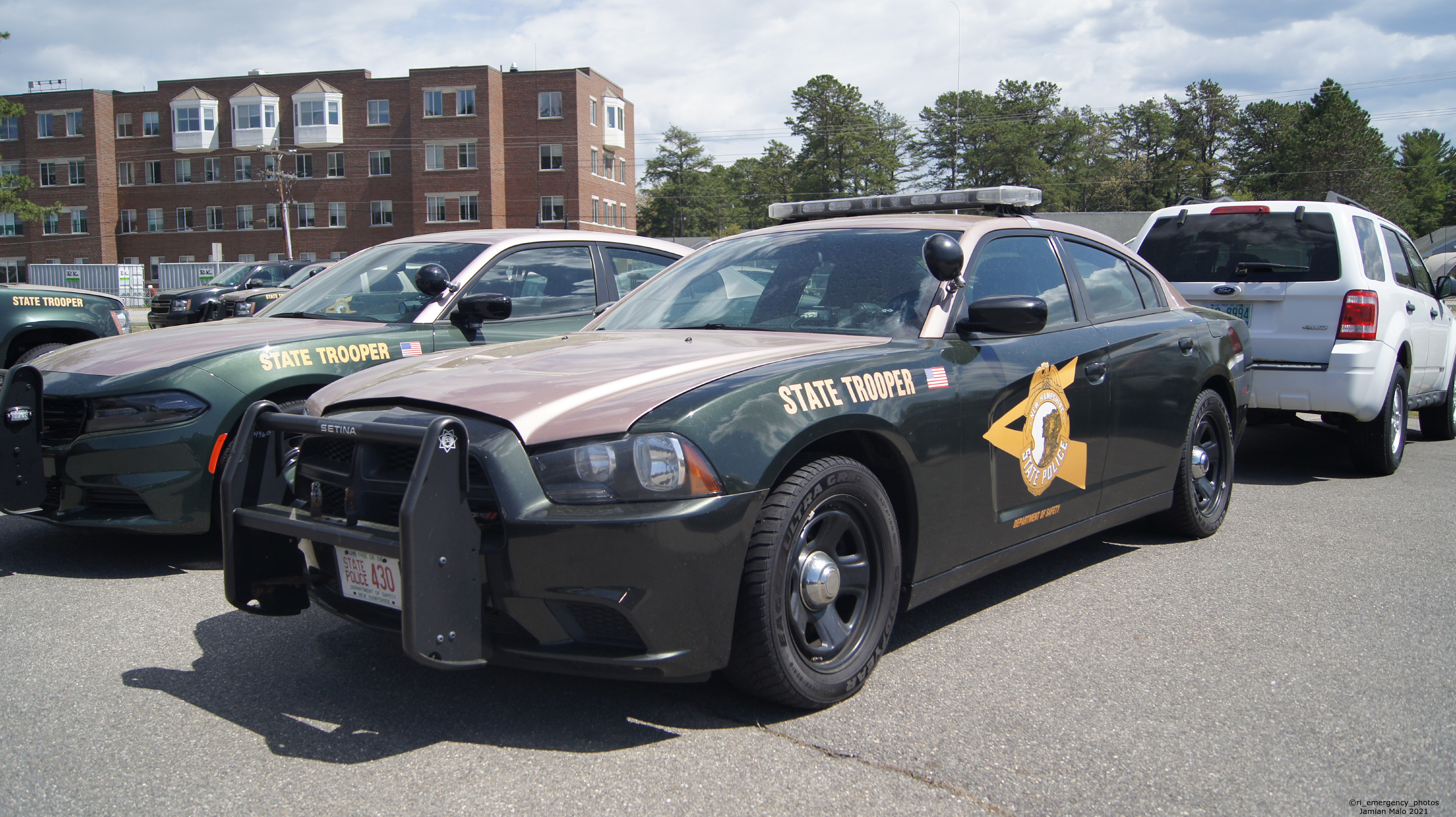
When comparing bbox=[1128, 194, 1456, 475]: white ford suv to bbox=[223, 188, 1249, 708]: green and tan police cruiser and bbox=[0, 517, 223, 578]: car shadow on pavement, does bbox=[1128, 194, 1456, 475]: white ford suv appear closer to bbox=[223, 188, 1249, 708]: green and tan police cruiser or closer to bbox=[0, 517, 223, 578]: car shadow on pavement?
bbox=[223, 188, 1249, 708]: green and tan police cruiser

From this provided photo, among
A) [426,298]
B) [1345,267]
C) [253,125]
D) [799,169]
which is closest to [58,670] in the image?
[426,298]

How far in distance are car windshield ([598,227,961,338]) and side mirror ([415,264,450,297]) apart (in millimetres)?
1501

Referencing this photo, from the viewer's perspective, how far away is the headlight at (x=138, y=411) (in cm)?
457

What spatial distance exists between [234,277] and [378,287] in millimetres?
27860

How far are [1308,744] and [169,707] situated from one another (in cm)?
340

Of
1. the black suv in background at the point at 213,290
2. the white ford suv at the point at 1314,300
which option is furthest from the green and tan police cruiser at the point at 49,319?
the white ford suv at the point at 1314,300

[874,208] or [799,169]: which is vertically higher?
[799,169]

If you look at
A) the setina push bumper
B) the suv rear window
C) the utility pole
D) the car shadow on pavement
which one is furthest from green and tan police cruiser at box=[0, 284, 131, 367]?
the utility pole

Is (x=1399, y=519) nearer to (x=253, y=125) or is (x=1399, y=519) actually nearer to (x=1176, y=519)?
(x=1176, y=519)

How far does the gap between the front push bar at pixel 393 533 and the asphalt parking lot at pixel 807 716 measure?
1.23 ft

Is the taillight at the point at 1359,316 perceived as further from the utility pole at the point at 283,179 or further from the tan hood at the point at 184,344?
the utility pole at the point at 283,179

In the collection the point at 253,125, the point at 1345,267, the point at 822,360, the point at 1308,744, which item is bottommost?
the point at 1308,744

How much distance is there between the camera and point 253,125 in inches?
2504

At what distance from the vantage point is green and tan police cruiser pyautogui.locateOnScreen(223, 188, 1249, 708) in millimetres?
2680
